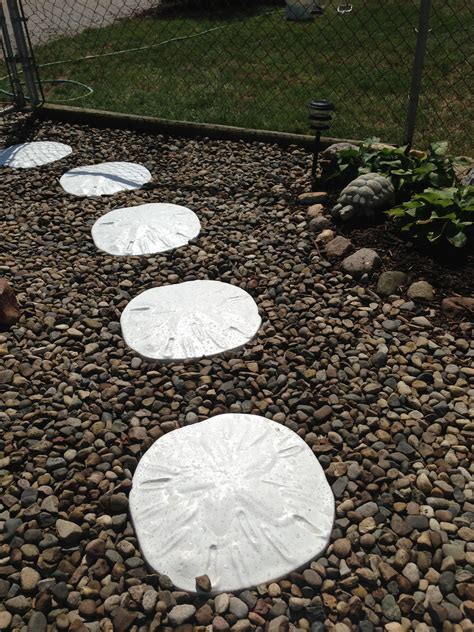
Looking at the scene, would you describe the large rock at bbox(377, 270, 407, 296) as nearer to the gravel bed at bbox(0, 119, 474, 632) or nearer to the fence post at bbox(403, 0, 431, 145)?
the gravel bed at bbox(0, 119, 474, 632)

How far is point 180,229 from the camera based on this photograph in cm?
334

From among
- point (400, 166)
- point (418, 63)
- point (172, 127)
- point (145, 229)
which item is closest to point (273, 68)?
point (172, 127)

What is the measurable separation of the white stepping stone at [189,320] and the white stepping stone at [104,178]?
1337mm

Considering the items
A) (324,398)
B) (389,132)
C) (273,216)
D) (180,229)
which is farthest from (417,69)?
(324,398)

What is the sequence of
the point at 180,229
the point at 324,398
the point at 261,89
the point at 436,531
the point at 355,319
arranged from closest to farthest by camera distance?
the point at 436,531, the point at 324,398, the point at 355,319, the point at 180,229, the point at 261,89

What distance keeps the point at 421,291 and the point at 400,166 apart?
1.03 metres

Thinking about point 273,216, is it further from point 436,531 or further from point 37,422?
point 436,531

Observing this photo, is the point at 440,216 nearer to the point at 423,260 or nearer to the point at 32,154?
the point at 423,260

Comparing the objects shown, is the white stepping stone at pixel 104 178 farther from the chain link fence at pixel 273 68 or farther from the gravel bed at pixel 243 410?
the chain link fence at pixel 273 68

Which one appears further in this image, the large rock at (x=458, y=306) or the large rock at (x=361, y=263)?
the large rock at (x=361, y=263)

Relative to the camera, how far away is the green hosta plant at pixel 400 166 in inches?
128

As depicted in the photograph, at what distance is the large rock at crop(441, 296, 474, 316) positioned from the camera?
2607mm

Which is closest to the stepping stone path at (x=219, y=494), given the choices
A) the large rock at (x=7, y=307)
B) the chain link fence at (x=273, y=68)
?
the large rock at (x=7, y=307)

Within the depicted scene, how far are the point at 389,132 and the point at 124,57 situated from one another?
3699 mm
